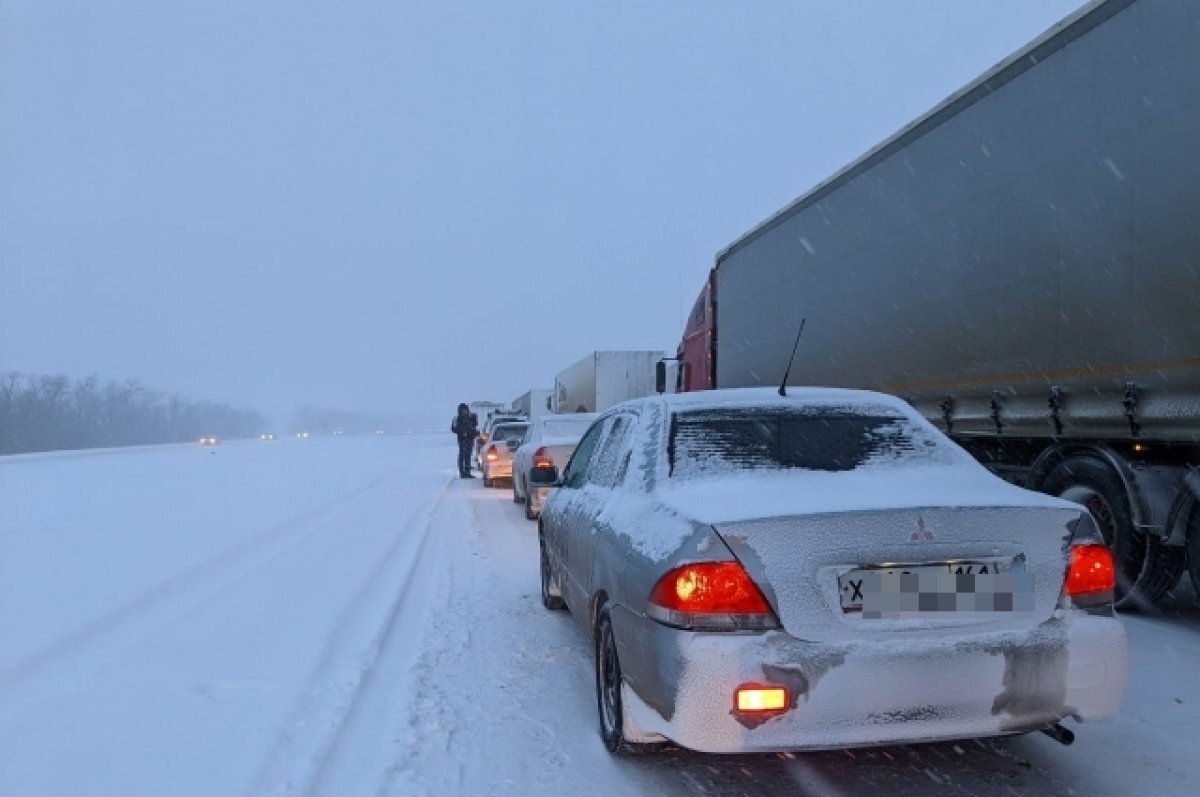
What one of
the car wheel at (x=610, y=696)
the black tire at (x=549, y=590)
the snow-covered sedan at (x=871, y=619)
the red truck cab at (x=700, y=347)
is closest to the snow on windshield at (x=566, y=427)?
the red truck cab at (x=700, y=347)

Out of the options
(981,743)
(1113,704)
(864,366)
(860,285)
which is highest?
(860,285)

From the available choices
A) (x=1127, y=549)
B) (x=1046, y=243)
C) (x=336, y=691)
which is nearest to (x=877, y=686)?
(x=336, y=691)

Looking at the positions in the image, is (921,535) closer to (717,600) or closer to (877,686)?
(877,686)

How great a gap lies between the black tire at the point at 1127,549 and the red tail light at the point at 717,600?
4.29 m

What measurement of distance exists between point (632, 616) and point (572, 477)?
9.03ft

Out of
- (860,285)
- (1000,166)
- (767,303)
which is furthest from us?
(767,303)

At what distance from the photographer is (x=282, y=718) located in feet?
13.6

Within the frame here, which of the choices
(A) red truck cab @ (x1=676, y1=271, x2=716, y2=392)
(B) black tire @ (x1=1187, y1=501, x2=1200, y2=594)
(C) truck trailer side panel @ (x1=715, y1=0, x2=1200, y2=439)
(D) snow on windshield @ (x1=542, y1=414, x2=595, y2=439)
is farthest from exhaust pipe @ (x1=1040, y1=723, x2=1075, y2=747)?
(A) red truck cab @ (x1=676, y1=271, x2=716, y2=392)

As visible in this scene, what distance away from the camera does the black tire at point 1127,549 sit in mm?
6234

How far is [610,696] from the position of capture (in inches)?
154

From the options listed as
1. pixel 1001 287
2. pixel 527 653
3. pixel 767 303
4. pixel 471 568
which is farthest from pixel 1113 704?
pixel 767 303

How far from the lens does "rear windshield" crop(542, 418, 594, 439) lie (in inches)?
519

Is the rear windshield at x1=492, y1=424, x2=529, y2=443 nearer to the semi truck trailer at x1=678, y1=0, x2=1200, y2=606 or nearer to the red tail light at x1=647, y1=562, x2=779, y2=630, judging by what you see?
the semi truck trailer at x1=678, y1=0, x2=1200, y2=606

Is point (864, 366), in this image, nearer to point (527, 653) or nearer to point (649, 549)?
point (527, 653)
